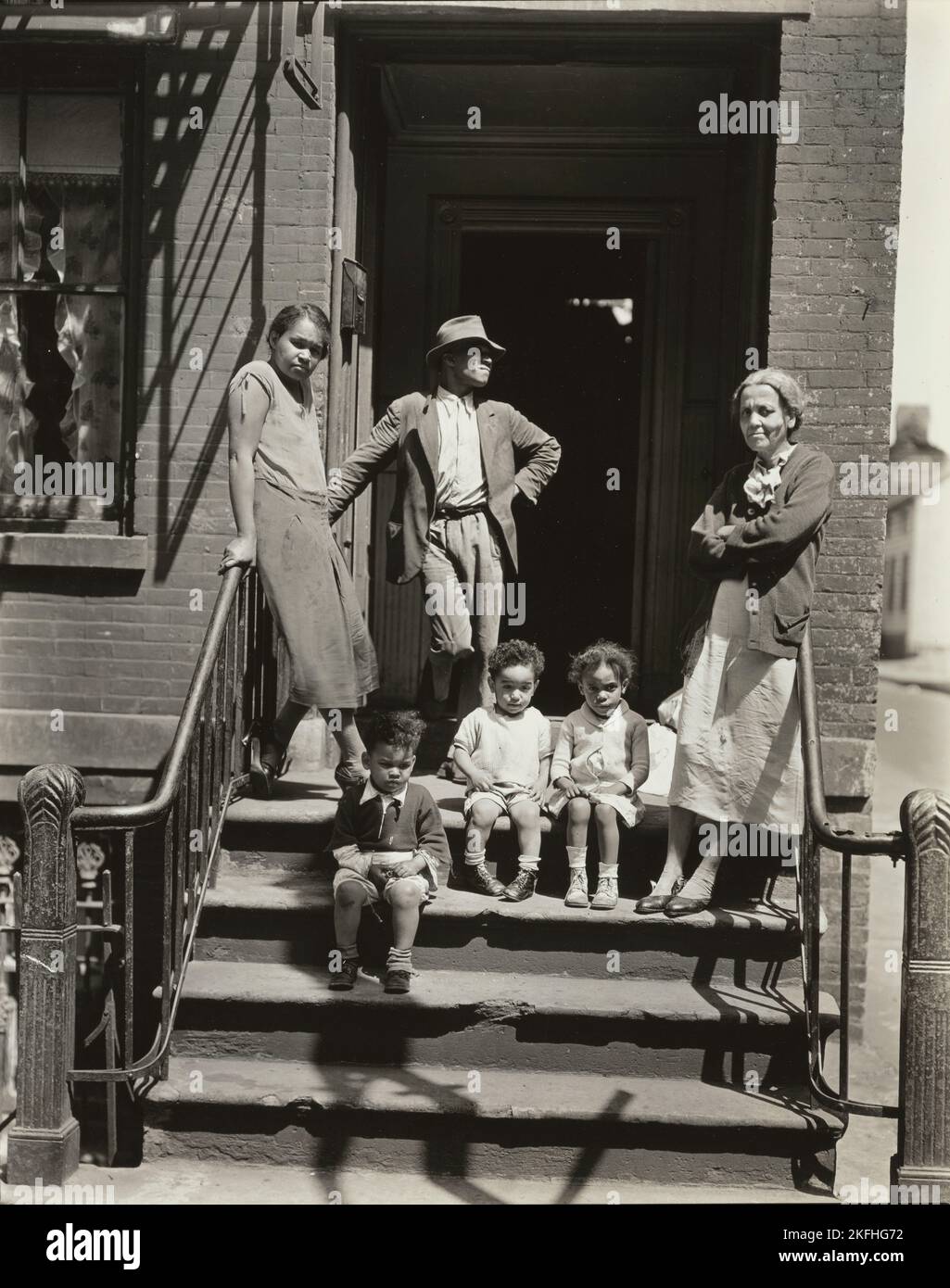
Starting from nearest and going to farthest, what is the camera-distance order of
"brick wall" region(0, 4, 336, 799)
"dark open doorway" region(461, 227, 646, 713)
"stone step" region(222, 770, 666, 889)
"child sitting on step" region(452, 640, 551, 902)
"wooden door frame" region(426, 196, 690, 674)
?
"child sitting on step" region(452, 640, 551, 902) < "stone step" region(222, 770, 666, 889) < "brick wall" region(0, 4, 336, 799) < "wooden door frame" region(426, 196, 690, 674) < "dark open doorway" region(461, 227, 646, 713)

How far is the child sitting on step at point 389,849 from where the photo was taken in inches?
187

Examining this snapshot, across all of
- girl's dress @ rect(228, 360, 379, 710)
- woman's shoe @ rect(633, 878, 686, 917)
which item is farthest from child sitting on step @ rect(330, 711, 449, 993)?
woman's shoe @ rect(633, 878, 686, 917)

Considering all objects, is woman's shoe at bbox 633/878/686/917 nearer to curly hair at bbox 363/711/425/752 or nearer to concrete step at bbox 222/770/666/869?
concrete step at bbox 222/770/666/869

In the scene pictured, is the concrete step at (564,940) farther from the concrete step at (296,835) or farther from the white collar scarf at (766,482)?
the white collar scarf at (766,482)

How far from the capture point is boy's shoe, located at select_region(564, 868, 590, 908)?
5.01 metres

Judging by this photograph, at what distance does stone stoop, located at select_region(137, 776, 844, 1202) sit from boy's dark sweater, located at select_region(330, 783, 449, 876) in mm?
238

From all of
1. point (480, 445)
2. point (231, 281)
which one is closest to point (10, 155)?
point (231, 281)

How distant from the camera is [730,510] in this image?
5.17 m

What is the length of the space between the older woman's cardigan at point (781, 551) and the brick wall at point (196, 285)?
2.37 m

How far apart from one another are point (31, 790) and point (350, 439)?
295cm

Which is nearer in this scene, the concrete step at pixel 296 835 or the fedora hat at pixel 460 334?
the concrete step at pixel 296 835

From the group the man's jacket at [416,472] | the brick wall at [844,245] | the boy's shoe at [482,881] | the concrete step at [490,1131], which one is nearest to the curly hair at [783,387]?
the brick wall at [844,245]

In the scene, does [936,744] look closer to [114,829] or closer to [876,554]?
[876,554]
